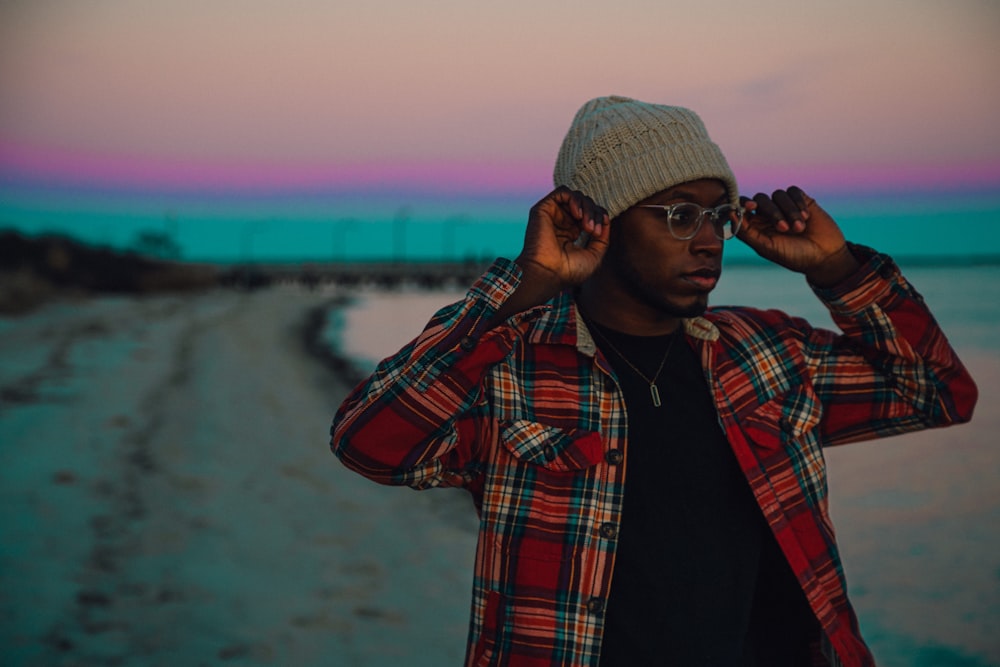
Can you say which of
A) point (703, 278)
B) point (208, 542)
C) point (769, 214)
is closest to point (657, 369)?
point (703, 278)

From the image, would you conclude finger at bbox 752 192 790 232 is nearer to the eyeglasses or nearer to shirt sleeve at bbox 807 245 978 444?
the eyeglasses

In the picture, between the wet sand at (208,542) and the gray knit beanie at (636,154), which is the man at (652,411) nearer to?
the gray knit beanie at (636,154)

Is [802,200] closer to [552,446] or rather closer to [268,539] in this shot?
[552,446]

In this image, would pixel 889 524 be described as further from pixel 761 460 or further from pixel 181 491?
pixel 761 460

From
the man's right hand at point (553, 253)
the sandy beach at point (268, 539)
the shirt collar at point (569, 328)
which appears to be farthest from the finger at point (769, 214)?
the sandy beach at point (268, 539)

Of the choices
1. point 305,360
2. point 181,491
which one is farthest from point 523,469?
point 305,360

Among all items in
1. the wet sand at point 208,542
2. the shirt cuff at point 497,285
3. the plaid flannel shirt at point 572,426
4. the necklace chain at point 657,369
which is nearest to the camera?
the plaid flannel shirt at point 572,426

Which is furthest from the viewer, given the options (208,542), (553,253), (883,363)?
(208,542)

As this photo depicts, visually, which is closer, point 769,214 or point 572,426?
point 572,426

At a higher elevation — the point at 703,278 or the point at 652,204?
the point at 652,204

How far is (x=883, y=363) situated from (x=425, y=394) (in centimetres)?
119

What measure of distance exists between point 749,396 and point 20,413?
10452 millimetres

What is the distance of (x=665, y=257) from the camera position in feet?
7.38

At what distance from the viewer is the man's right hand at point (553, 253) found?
2.12 m
